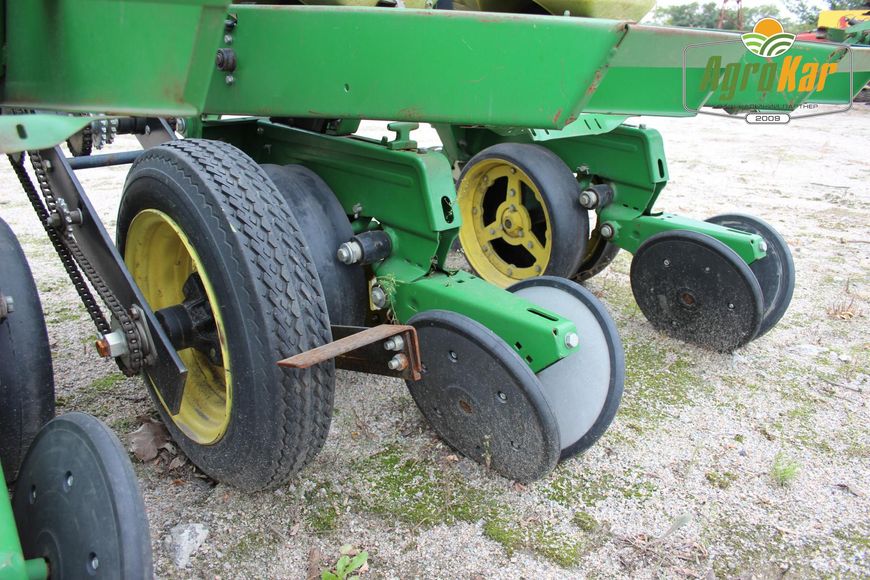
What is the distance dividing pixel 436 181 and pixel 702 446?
1.43m

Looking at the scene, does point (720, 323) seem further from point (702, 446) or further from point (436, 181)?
point (436, 181)

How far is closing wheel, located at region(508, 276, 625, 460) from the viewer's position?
239 cm

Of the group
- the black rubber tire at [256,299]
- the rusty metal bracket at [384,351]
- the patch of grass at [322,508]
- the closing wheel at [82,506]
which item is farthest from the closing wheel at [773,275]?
the closing wheel at [82,506]

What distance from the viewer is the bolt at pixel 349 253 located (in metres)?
2.54

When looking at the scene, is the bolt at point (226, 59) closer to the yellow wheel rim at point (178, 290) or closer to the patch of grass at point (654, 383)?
the yellow wheel rim at point (178, 290)

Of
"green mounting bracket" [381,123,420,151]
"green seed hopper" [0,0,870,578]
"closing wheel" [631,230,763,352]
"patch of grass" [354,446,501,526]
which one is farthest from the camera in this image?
"closing wheel" [631,230,763,352]

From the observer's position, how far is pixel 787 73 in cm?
251

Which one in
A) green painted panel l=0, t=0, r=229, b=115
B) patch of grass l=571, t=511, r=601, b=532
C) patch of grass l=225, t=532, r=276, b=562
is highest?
green painted panel l=0, t=0, r=229, b=115

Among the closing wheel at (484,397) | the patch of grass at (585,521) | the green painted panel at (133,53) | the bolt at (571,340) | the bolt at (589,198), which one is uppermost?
the green painted panel at (133,53)

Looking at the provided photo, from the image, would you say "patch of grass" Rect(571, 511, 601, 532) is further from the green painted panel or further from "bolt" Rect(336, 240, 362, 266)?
the green painted panel

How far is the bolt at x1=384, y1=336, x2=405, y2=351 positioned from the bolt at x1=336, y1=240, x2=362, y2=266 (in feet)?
1.57

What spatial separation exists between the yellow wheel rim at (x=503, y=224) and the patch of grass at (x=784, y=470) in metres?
1.49

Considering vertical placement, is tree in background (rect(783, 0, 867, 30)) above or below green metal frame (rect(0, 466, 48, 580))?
above

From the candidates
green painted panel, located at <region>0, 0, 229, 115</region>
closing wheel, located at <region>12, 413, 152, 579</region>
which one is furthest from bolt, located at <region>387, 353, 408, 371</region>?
green painted panel, located at <region>0, 0, 229, 115</region>
